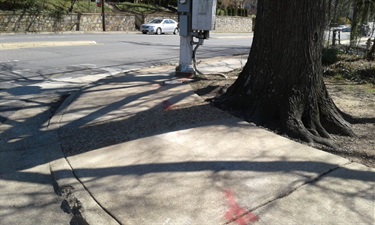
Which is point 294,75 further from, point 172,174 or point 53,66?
point 53,66

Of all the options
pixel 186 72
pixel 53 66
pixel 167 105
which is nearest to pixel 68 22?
pixel 53 66

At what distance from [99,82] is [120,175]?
545 cm

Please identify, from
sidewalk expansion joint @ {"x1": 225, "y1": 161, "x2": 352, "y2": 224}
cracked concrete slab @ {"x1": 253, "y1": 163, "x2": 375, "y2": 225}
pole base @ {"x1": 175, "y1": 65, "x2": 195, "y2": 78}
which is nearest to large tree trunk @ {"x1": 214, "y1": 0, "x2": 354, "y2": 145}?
sidewalk expansion joint @ {"x1": 225, "y1": 161, "x2": 352, "y2": 224}

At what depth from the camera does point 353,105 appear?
6.99m

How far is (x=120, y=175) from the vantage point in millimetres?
3961

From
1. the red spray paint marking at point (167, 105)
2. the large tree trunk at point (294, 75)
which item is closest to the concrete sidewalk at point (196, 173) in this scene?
the red spray paint marking at point (167, 105)

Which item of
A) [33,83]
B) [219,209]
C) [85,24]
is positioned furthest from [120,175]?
[85,24]

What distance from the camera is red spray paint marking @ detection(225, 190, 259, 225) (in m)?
3.10

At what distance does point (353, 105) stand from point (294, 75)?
88.3 inches

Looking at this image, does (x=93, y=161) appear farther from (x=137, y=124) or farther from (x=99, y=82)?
(x=99, y=82)

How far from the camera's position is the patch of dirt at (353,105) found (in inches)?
184

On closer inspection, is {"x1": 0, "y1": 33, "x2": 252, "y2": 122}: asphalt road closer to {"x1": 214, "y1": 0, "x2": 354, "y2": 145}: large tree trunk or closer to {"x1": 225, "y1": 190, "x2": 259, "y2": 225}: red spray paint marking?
{"x1": 214, "y1": 0, "x2": 354, "y2": 145}: large tree trunk

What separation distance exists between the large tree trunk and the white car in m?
28.7

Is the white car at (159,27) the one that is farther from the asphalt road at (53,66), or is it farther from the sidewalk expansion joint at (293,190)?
the sidewalk expansion joint at (293,190)
